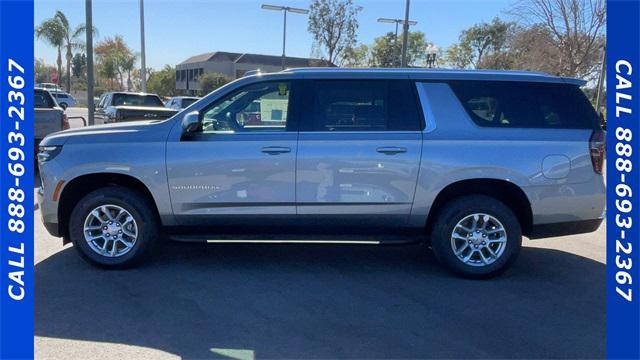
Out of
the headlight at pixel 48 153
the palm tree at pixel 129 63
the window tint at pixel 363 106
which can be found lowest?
the headlight at pixel 48 153

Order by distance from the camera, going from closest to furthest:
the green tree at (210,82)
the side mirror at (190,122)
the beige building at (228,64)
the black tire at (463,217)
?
1. the side mirror at (190,122)
2. the black tire at (463,217)
3. the green tree at (210,82)
4. the beige building at (228,64)

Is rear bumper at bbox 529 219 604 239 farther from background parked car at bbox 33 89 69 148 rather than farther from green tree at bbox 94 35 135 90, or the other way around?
green tree at bbox 94 35 135 90

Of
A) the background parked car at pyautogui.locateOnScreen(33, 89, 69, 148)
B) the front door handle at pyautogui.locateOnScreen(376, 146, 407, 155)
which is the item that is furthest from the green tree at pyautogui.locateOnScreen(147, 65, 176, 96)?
the front door handle at pyautogui.locateOnScreen(376, 146, 407, 155)

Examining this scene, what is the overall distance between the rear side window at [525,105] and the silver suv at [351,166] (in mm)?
13

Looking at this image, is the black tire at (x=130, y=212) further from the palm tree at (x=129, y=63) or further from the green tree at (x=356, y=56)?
the palm tree at (x=129, y=63)

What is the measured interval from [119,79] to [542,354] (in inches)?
2729

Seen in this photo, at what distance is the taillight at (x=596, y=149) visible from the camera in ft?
16.7

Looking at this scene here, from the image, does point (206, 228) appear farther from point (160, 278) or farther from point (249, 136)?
point (249, 136)

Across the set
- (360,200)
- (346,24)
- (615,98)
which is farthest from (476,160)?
(346,24)

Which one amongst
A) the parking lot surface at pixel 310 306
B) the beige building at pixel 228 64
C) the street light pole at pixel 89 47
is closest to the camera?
the parking lot surface at pixel 310 306

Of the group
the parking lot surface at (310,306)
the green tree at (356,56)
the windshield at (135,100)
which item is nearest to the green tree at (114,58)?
the green tree at (356,56)

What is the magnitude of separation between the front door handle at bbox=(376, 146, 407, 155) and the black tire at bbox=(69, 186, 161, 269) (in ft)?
7.51

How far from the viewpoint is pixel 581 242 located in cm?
688

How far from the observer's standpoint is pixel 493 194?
211 inches
